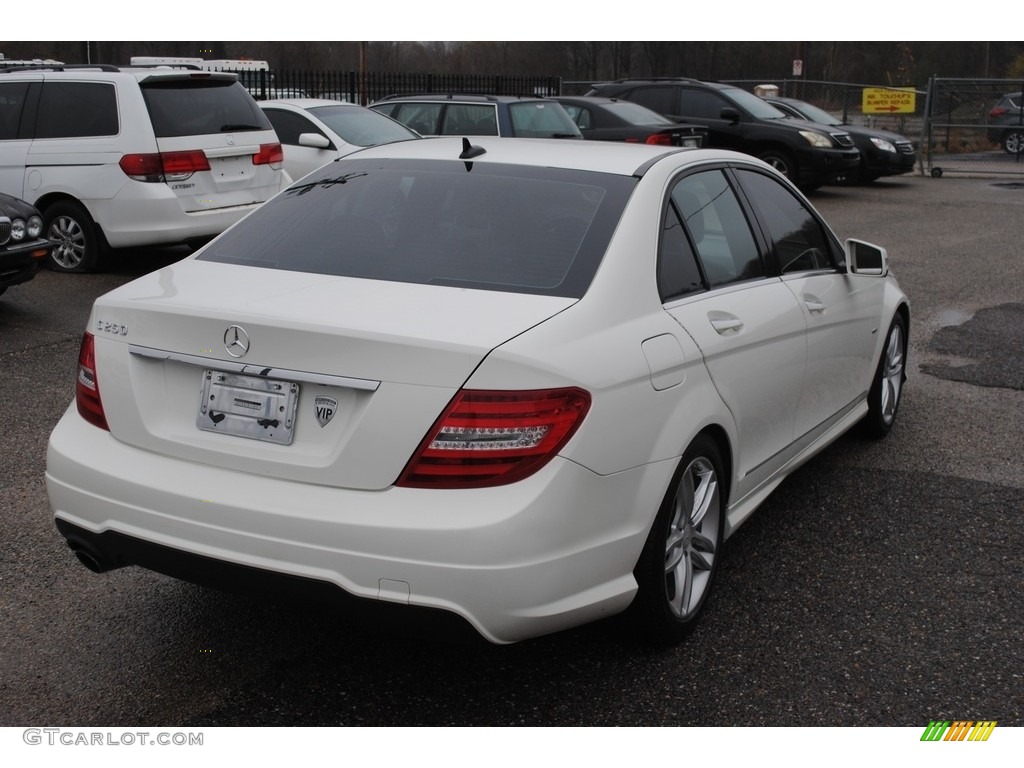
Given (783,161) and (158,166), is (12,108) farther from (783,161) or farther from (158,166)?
(783,161)

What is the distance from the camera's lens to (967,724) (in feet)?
11.1

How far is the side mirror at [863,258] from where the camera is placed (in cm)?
527

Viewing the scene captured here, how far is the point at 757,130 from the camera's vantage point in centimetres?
1914

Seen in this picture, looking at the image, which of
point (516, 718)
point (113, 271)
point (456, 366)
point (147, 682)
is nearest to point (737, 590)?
point (516, 718)

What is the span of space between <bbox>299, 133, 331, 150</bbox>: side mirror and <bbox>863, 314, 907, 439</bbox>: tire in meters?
7.84

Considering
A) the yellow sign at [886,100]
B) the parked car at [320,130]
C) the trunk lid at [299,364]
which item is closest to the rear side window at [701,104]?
the parked car at [320,130]

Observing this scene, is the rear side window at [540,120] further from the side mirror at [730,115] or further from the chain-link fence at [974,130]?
the chain-link fence at [974,130]

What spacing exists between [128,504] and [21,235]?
5761 mm

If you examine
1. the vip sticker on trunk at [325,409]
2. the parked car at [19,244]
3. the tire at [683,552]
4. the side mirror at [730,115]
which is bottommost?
the tire at [683,552]

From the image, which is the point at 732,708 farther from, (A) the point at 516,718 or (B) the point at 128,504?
(B) the point at 128,504

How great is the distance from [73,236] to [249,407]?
8046 millimetres

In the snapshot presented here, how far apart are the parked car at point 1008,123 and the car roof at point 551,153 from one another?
2467 centimetres

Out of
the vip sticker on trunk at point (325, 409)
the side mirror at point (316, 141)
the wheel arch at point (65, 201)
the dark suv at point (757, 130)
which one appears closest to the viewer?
the vip sticker on trunk at point (325, 409)

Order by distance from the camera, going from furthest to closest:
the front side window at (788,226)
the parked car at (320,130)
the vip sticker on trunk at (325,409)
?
the parked car at (320,130) < the front side window at (788,226) < the vip sticker on trunk at (325,409)
